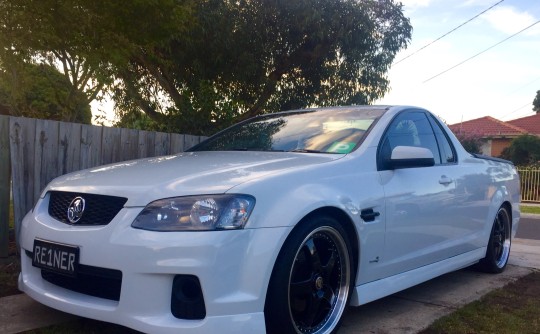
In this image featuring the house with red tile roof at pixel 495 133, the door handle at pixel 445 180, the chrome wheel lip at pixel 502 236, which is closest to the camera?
the door handle at pixel 445 180

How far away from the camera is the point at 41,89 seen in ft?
35.1

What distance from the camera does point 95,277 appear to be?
3.01 m

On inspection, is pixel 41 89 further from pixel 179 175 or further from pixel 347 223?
pixel 347 223


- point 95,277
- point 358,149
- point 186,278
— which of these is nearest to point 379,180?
point 358,149

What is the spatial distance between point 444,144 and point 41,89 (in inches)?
326

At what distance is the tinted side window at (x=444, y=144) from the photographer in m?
5.01

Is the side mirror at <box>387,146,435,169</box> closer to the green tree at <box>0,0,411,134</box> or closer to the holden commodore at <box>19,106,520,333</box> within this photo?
the holden commodore at <box>19,106,520,333</box>

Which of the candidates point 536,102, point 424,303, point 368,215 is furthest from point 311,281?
point 536,102

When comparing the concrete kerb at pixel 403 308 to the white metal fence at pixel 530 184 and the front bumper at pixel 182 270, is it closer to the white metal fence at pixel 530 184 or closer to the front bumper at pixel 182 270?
the front bumper at pixel 182 270

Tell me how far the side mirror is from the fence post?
329 centimetres

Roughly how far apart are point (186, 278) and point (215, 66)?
9474 mm

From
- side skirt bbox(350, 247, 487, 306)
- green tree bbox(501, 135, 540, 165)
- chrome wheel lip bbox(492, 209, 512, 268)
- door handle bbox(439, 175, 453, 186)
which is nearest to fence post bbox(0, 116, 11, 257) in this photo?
side skirt bbox(350, 247, 487, 306)

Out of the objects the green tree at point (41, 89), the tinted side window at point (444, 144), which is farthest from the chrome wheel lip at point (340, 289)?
the green tree at point (41, 89)

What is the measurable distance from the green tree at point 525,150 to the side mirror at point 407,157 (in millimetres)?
23758
